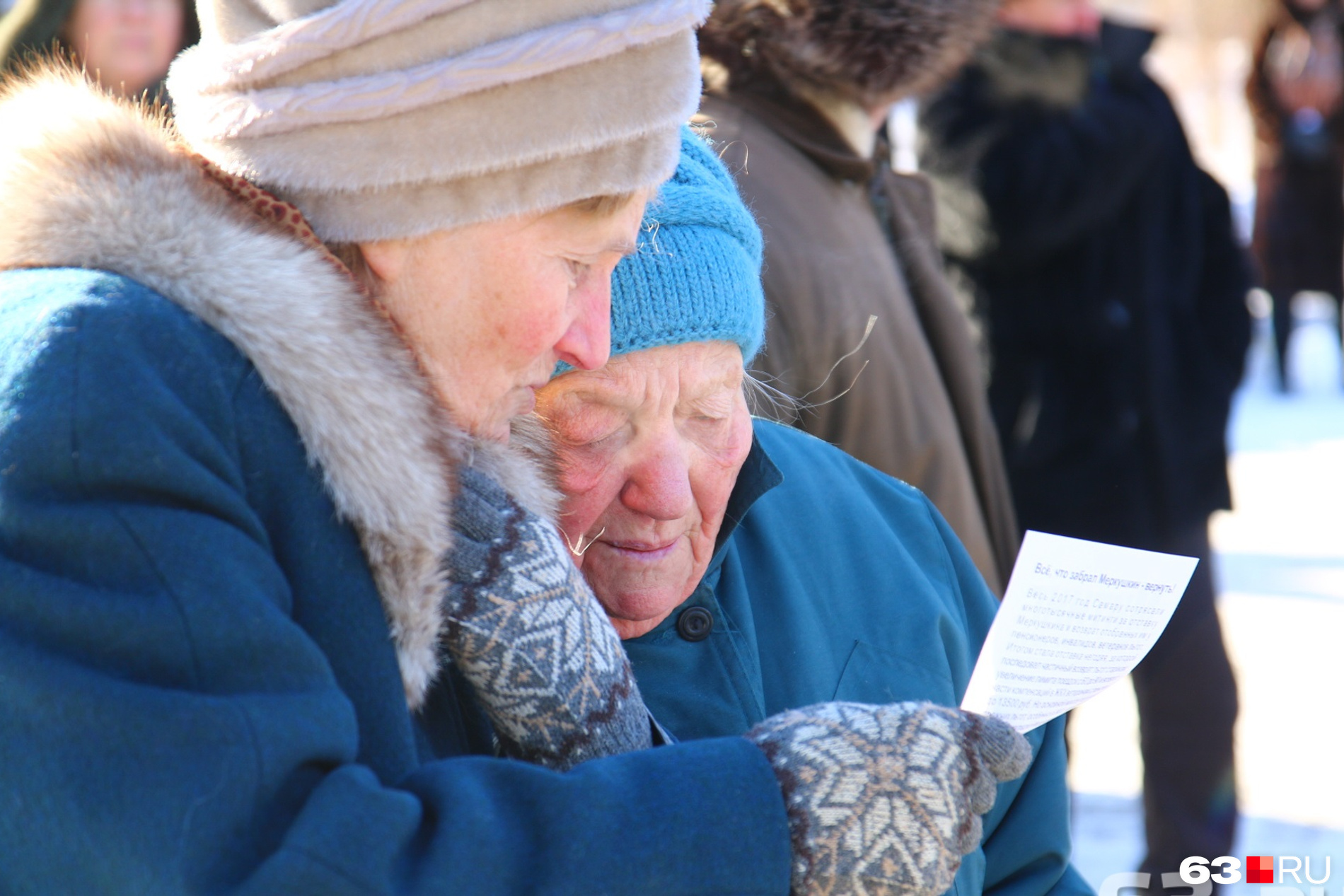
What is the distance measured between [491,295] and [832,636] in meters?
0.79

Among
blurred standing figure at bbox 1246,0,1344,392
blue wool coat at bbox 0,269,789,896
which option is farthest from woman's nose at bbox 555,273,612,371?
blurred standing figure at bbox 1246,0,1344,392

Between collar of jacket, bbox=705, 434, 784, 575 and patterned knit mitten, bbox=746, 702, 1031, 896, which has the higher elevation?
patterned knit mitten, bbox=746, 702, 1031, 896

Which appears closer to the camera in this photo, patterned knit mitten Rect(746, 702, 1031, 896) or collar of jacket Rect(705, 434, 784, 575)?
patterned knit mitten Rect(746, 702, 1031, 896)

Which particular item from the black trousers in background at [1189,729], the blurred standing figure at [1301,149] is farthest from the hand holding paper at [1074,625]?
the blurred standing figure at [1301,149]

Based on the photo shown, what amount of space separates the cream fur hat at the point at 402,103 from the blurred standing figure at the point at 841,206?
1.35 m

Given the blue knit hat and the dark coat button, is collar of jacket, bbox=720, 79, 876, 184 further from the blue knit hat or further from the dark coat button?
the dark coat button

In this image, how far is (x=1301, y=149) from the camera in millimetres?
8688

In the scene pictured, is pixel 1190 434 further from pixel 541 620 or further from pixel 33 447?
pixel 33 447

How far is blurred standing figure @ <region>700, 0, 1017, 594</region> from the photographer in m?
2.57

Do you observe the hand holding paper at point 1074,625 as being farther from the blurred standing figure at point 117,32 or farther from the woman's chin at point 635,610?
the blurred standing figure at point 117,32

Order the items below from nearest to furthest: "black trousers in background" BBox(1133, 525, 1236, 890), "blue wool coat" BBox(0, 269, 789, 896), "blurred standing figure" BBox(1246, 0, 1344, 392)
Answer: "blue wool coat" BBox(0, 269, 789, 896) < "black trousers in background" BBox(1133, 525, 1236, 890) < "blurred standing figure" BBox(1246, 0, 1344, 392)

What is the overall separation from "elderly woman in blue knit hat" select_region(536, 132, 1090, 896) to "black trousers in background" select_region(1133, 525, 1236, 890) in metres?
1.75

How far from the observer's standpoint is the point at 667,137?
1269 mm

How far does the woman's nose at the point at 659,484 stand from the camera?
170 cm
